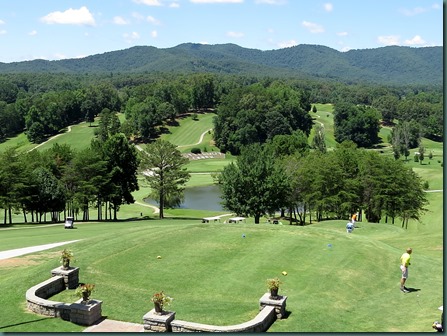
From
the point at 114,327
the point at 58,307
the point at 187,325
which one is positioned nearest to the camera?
the point at 187,325

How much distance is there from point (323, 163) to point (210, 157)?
94.4 meters

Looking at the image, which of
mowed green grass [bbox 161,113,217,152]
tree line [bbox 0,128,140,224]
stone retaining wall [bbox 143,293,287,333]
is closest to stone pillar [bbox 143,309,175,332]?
stone retaining wall [bbox 143,293,287,333]

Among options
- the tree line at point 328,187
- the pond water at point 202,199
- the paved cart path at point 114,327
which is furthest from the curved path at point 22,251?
the pond water at point 202,199

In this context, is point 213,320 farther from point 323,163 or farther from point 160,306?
point 323,163

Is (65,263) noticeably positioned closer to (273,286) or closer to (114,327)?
(114,327)

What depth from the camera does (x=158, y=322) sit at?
1474cm

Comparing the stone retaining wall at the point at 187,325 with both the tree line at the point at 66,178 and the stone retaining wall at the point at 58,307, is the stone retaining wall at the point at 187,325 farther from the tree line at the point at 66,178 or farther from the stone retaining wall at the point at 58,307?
the tree line at the point at 66,178

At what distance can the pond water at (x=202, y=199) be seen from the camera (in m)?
84.2

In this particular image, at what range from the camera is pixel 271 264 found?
23875 mm

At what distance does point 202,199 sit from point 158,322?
77608mm

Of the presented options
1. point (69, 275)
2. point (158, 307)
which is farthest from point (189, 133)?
point (158, 307)

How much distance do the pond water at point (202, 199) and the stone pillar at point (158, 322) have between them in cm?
6433

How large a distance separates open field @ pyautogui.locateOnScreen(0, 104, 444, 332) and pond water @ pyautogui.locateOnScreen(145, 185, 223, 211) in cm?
5140

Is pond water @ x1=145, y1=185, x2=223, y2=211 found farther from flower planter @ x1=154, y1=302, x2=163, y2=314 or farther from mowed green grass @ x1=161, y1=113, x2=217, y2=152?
flower planter @ x1=154, y1=302, x2=163, y2=314
